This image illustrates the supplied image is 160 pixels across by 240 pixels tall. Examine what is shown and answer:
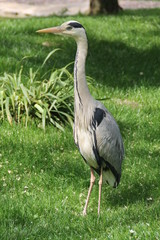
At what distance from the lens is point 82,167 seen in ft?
22.2

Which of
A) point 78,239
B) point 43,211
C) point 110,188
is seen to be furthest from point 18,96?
point 78,239

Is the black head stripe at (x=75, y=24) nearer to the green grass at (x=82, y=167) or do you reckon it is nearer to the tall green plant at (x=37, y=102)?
the green grass at (x=82, y=167)

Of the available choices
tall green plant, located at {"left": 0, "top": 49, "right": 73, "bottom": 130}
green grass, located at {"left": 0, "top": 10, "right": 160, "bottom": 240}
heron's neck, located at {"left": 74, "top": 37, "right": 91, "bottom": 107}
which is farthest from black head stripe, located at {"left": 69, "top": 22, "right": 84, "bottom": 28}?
tall green plant, located at {"left": 0, "top": 49, "right": 73, "bottom": 130}

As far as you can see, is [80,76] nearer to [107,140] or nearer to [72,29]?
[72,29]

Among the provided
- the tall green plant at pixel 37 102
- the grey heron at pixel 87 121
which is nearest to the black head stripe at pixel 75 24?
the grey heron at pixel 87 121

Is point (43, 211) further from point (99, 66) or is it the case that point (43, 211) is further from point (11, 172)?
point (99, 66)

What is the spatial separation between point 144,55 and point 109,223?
6.82 m

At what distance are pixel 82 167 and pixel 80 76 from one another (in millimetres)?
1535

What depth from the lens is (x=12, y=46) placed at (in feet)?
37.2

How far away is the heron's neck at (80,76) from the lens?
18.2 feet

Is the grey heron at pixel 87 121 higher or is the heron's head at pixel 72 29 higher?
the heron's head at pixel 72 29

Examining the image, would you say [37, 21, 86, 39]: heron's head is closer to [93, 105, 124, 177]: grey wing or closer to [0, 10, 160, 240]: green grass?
[93, 105, 124, 177]: grey wing

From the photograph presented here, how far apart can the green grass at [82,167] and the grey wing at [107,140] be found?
450 millimetres

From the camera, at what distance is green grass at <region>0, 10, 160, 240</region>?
5234 millimetres
